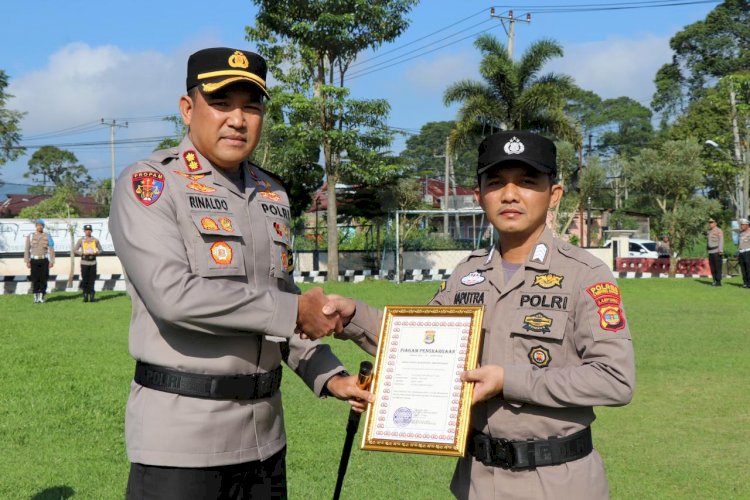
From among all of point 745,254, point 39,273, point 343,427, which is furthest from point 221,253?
point 745,254

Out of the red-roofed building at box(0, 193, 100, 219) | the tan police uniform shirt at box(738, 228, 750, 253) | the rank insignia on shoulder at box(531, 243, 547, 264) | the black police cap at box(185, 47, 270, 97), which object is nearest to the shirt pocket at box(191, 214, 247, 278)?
the black police cap at box(185, 47, 270, 97)

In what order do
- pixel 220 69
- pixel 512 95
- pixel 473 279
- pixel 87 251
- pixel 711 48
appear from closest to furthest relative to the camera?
pixel 220 69, pixel 473 279, pixel 87 251, pixel 512 95, pixel 711 48

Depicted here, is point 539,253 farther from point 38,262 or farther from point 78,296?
point 78,296

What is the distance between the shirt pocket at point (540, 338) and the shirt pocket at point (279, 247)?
0.91 m

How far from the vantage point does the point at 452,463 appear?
6008 millimetres

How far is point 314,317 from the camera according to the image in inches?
118

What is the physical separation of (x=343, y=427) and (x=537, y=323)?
14.4 ft

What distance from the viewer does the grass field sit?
546 centimetres

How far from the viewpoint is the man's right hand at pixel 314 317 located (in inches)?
116

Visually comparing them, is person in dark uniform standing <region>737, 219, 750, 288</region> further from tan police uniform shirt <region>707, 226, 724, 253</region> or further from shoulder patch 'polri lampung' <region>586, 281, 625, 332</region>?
shoulder patch 'polri lampung' <region>586, 281, 625, 332</region>

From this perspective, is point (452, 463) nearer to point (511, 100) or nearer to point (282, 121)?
point (282, 121)

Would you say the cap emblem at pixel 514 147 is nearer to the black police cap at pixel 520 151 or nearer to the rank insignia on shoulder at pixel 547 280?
the black police cap at pixel 520 151

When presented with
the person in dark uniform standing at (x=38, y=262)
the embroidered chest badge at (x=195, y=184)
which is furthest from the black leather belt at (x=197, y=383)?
the person in dark uniform standing at (x=38, y=262)

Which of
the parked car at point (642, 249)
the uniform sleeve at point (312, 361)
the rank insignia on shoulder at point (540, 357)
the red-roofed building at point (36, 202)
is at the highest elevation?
the red-roofed building at point (36, 202)
